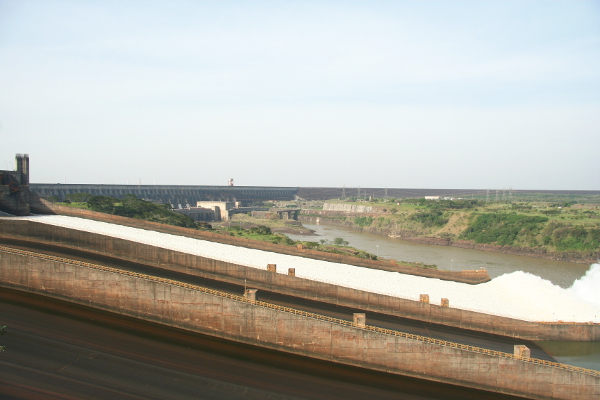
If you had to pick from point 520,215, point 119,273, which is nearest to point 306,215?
point 520,215

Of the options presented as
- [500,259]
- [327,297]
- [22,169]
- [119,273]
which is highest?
[22,169]

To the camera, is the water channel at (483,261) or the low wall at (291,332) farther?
the water channel at (483,261)

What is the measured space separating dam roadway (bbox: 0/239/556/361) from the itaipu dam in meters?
0.20

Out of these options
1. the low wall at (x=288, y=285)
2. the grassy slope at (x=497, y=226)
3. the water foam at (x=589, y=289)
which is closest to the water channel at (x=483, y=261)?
the grassy slope at (x=497, y=226)

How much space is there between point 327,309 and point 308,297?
2416 millimetres

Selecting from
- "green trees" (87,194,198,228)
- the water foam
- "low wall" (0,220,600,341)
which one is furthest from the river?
"green trees" (87,194,198,228)

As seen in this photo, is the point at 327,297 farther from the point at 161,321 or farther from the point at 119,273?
the point at 119,273

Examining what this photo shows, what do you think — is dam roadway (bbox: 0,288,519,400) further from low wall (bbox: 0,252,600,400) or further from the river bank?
the river bank

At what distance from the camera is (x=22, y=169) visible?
39531mm

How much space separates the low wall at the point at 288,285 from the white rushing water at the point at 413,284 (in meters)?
1.27

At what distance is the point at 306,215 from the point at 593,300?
10818 cm

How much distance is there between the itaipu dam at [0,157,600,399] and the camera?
2048 centimetres

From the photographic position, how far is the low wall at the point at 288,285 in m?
26.6

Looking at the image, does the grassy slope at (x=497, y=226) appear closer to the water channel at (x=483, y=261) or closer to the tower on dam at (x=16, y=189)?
the water channel at (x=483, y=261)
